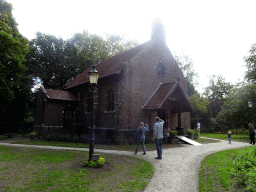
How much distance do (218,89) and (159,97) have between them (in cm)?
4813

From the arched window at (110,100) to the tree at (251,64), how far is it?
91.5ft

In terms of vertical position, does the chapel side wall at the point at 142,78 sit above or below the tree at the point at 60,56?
below

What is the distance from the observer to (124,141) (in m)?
16.1

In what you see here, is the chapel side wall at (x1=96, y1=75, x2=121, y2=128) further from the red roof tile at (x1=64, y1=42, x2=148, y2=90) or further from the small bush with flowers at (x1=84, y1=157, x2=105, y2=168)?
the small bush with flowers at (x1=84, y1=157, x2=105, y2=168)

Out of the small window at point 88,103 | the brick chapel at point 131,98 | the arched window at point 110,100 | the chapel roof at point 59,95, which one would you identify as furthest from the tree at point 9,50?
the arched window at point 110,100

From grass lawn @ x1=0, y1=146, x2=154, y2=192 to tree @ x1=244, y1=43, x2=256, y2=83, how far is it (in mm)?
33706

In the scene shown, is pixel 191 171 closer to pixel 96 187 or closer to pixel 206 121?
pixel 96 187

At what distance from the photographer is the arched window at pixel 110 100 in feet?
62.3

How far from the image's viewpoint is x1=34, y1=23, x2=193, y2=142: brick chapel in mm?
17258

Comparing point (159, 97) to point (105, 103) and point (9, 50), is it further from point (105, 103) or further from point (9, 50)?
point (9, 50)

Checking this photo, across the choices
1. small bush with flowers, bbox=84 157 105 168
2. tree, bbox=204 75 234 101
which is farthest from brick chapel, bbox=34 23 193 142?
tree, bbox=204 75 234 101

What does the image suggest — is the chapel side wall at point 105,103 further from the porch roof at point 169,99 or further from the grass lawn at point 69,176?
the grass lawn at point 69,176

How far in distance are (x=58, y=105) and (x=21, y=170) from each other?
16.4m

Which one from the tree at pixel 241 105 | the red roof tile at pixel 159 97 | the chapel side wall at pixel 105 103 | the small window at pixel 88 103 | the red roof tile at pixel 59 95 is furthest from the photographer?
the tree at pixel 241 105
